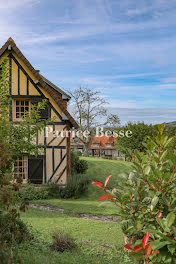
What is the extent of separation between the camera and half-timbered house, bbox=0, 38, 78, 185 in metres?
15.1

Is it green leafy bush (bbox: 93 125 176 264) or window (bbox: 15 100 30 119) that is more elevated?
window (bbox: 15 100 30 119)

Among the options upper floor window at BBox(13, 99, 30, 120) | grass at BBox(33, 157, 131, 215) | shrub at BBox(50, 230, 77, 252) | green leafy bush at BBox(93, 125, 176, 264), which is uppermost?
upper floor window at BBox(13, 99, 30, 120)

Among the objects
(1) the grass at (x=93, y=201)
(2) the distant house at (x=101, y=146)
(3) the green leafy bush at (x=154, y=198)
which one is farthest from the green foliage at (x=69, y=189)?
(2) the distant house at (x=101, y=146)

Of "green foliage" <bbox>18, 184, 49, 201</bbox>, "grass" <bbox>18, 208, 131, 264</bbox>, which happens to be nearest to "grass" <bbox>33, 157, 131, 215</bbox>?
"green foliage" <bbox>18, 184, 49, 201</bbox>

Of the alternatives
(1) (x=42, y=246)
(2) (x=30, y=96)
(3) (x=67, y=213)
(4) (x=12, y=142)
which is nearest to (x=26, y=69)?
(2) (x=30, y=96)

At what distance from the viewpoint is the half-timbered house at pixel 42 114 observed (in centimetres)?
Answer: 1506

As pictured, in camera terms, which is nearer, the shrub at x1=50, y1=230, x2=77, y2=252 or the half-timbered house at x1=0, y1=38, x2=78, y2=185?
the shrub at x1=50, y1=230, x2=77, y2=252

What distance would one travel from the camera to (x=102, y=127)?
41719mm

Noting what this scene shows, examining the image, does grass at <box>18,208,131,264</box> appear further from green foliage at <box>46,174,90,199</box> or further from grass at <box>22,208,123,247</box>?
green foliage at <box>46,174,90,199</box>

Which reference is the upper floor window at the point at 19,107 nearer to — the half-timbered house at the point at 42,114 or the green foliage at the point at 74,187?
the half-timbered house at the point at 42,114

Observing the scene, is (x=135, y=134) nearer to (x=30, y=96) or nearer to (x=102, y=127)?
(x=102, y=127)

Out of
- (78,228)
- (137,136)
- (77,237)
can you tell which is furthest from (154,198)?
(137,136)

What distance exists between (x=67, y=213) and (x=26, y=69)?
807 cm

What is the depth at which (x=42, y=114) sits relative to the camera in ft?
50.4
